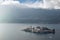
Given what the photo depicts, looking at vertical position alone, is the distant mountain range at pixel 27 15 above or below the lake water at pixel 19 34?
above

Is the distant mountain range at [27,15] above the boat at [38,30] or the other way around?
above

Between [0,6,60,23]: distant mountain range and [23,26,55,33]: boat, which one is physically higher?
[0,6,60,23]: distant mountain range

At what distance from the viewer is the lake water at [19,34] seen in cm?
125

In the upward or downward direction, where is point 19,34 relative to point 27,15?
downward

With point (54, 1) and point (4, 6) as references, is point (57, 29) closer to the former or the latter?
point (54, 1)

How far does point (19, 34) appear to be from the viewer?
1.26m

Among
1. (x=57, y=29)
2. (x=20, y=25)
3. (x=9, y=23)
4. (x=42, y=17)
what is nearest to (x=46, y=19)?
(x=42, y=17)

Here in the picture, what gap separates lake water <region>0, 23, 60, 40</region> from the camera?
125 centimetres

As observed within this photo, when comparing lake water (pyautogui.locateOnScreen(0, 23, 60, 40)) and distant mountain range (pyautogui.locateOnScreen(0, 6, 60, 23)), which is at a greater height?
distant mountain range (pyautogui.locateOnScreen(0, 6, 60, 23))

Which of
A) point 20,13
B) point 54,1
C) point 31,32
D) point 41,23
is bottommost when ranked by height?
point 31,32

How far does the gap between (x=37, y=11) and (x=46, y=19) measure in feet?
0.45

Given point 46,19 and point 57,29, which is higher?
point 46,19

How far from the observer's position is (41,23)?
1252 mm

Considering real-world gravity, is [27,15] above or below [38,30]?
above
